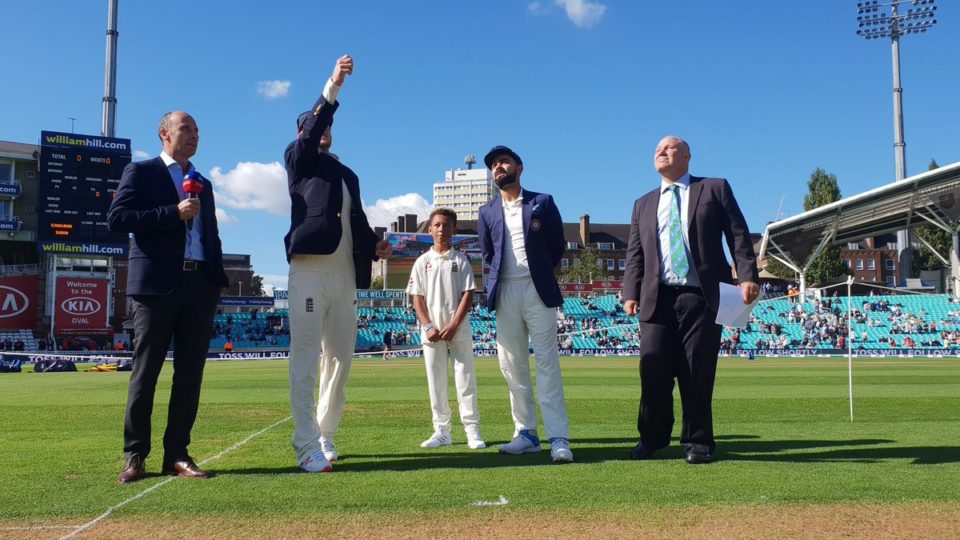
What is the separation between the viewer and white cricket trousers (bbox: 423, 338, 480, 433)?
21.4 feet

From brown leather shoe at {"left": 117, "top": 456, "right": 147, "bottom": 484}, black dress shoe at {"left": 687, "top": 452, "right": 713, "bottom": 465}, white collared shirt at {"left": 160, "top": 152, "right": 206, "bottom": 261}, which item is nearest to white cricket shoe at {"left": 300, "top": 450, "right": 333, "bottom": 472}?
brown leather shoe at {"left": 117, "top": 456, "right": 147, "bottom": 484}

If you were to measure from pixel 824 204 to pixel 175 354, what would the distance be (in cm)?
7166

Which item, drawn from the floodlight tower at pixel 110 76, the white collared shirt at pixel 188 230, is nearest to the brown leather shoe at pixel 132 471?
the white collared shirt at pixel 188 230

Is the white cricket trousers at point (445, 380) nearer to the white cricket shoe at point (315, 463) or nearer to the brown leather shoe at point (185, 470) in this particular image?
the white cricket shoe at point (315, 463)

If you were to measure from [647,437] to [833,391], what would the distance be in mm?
9469

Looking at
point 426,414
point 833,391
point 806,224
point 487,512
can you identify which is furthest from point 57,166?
point 806,224

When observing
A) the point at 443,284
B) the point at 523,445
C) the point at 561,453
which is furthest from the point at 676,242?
the point at 443,284

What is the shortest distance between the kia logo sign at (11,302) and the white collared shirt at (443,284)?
2117 inches

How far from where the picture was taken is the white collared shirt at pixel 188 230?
16.8ft

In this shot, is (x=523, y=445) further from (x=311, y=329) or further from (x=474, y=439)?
(x=311, y=329)

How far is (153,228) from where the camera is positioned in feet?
16.1

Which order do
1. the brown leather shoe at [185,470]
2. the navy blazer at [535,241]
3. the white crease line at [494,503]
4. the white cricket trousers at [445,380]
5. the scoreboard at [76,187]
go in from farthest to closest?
the scoreboard at [76,187] < the white cricket trousers at [445,380] < the navy blazer at [535,241] < the brown leather shoe at [185,470] < the white crease line at [494,503]

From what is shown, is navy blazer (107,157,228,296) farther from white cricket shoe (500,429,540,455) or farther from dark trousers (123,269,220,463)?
white cricket shoe (500,429,540,455)

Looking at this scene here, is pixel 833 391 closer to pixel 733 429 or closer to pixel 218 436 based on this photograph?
pixel 733 429
